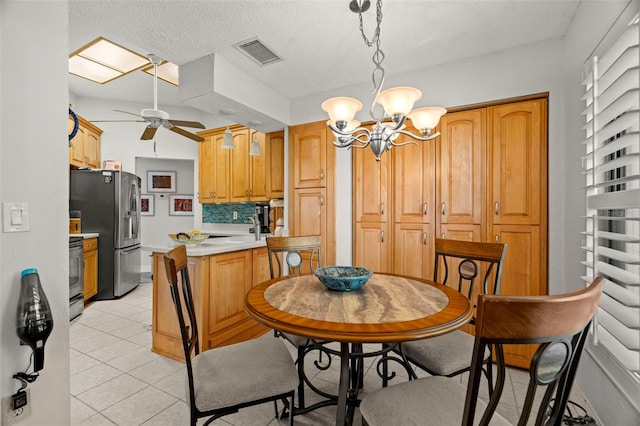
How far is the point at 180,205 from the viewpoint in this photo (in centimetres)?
626


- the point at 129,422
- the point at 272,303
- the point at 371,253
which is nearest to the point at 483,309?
the point at 272,303

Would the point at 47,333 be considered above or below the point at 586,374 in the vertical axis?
above

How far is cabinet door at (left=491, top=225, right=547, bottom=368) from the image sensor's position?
2391mm

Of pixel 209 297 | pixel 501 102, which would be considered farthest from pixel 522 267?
pixel 209 297

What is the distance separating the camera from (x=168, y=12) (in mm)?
2066

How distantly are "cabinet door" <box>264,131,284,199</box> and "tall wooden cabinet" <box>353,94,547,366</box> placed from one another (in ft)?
3.82

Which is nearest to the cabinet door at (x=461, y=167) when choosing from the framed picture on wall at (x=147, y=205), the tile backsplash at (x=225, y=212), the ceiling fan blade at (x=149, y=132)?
the ceiling fan blade at (x=149, y=132)

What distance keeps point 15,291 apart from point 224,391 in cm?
99

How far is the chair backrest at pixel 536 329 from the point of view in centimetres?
71

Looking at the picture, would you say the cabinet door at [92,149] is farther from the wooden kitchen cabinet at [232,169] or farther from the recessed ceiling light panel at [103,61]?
the wooden kitchen cabinet at [232,169]

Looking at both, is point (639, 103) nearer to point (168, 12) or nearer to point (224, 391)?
point (224, 391)

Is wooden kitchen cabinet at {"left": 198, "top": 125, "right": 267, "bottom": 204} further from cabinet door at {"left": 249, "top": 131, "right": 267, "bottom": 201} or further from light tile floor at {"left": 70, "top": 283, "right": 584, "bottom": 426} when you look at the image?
light tile floor at {"left": 70, "top": 283, "right": 584, "bottom": 426}

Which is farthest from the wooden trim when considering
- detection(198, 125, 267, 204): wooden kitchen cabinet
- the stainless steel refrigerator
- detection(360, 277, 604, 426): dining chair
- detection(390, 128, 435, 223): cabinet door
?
the stainless steel refrigerator

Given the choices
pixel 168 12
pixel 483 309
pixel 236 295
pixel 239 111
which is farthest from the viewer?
pixel 239 111
